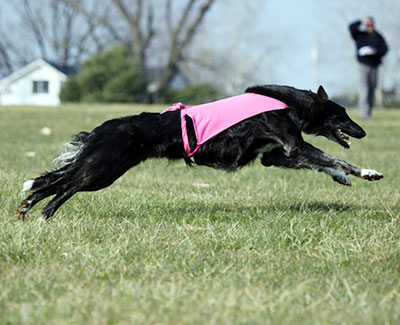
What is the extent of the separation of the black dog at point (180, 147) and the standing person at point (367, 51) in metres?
10.9

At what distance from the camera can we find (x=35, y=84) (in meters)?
59.7

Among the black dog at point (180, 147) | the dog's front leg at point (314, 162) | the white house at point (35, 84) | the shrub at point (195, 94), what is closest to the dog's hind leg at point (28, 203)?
the black dog at point (180, 147)

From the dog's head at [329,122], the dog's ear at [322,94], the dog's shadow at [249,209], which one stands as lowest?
the dog's shadow at [249,209]

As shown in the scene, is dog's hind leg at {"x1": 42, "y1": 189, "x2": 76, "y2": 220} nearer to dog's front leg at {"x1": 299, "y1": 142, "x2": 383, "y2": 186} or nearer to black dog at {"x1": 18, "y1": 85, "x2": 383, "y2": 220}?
black dog at {"x1": 18, "y1": 85, "x2": 383, "y2": 220}

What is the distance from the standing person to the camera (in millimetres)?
15000

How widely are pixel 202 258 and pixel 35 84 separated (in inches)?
2351

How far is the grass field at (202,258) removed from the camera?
2436 mm

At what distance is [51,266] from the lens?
10.0ft

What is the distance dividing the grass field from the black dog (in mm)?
275

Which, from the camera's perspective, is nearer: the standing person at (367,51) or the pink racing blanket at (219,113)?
the pink racing blanket at (219,113)

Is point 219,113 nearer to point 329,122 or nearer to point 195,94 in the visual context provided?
point 329,122

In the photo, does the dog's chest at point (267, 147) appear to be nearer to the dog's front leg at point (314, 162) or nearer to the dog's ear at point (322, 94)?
the dog's front leg at point (314, 162)

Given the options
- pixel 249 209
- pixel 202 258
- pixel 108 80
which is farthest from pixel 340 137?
pixel 108 80

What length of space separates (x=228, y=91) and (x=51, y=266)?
5441 cm
